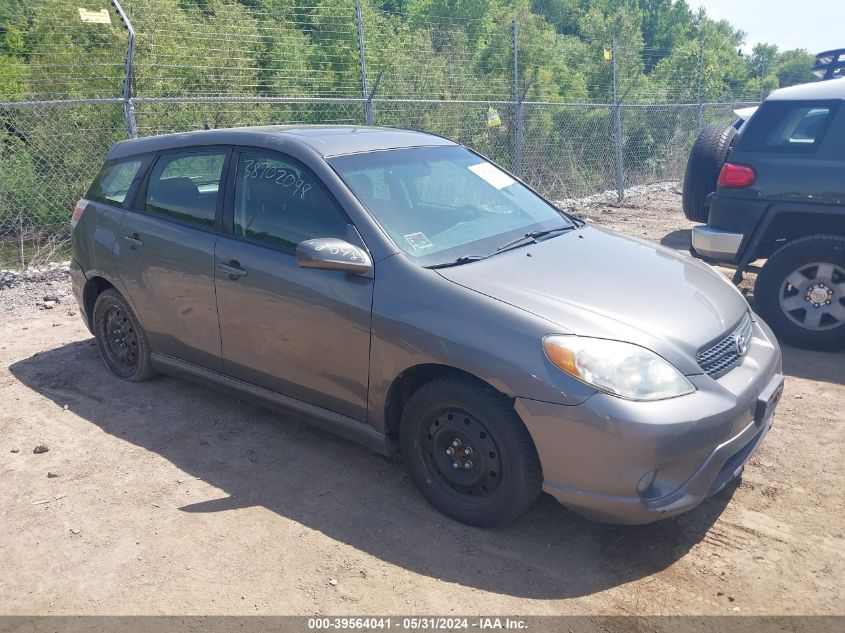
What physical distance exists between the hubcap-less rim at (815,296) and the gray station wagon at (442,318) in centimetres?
202

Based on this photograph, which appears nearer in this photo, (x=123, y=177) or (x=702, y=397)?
(x=702, y=397)

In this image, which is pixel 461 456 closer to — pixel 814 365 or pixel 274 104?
pixel 814 365

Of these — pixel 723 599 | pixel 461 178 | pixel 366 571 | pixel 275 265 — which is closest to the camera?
pixel 723 599

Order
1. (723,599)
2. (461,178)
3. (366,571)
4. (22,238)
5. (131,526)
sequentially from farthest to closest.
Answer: (22,238), (461,178), (131,526), (366,571), (723,599)

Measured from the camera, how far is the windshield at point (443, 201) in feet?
12.1

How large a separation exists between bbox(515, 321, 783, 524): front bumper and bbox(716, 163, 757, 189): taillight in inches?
126

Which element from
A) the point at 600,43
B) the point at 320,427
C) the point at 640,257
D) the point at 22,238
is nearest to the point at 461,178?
the point at 640,257

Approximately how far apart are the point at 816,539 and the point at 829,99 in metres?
3.83


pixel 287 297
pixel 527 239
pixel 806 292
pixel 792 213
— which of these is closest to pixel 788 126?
pixel 792 213

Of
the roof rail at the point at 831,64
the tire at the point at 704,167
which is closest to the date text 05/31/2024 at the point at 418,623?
the tire at the point at 704,167

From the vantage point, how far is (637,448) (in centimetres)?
284

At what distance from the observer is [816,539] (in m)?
3.24

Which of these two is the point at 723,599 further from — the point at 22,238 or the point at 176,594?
the point at 22,238

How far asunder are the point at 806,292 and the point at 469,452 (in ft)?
12.1
